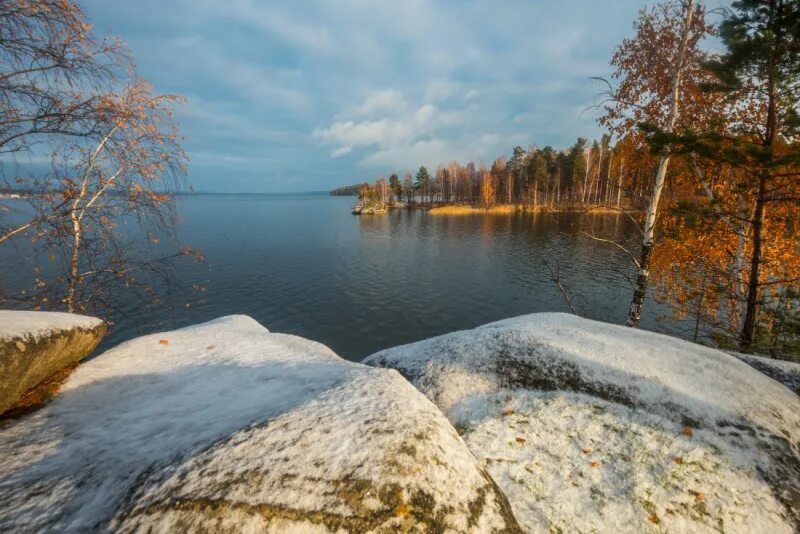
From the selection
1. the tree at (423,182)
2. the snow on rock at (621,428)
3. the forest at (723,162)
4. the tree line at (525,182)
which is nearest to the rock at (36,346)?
the snow on rock at (621,428)

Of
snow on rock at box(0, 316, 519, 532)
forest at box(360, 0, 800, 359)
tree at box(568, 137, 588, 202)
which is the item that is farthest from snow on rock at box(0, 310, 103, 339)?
tree at box(568, 137, 588, 202)

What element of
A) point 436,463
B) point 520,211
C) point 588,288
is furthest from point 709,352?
point 520,211

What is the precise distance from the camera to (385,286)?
31.3 meters

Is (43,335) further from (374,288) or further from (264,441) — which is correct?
(374,288)

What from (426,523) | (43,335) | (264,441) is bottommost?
(426,523)

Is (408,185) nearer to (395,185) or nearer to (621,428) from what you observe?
(395,185)

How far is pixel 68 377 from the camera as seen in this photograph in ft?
18.1

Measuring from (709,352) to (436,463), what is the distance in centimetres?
856

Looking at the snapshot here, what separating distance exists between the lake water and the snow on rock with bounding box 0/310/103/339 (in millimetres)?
14221

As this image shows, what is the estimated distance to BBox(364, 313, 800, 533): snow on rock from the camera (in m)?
4.58

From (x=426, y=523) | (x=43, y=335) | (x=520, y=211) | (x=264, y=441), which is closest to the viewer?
(x=426, y=523)

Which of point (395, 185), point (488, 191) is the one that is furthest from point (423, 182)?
point (488, 191)

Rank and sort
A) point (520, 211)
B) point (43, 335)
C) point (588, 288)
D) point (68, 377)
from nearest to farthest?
point (43, 335) < point (68, 377) < point (588, 288) < point (520, 211)

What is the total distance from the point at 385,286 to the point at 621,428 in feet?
85.3
